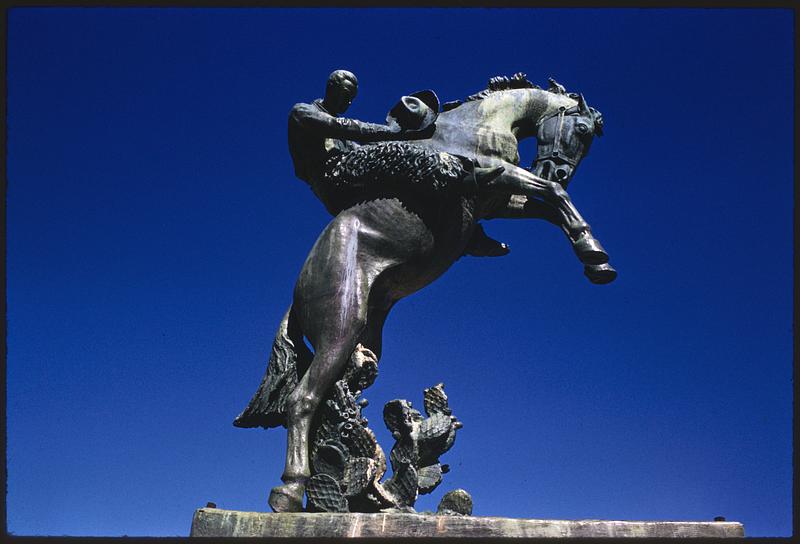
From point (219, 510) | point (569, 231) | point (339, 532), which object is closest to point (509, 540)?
point (339, 532)

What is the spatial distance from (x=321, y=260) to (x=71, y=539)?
2.73 m

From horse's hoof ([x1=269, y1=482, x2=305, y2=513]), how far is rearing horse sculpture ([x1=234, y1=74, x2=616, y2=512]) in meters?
0.05

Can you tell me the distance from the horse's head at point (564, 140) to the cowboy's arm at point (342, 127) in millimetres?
962

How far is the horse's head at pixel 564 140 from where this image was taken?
329 inches

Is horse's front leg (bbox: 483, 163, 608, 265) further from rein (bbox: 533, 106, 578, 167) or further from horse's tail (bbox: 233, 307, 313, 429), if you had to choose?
horse's tail (bbox: 233, 307, 313, 429)

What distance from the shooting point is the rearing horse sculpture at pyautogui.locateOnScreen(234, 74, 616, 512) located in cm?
765

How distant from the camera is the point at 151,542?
20.0 feet

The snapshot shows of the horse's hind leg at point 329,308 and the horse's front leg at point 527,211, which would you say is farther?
the horse's front leg at point 527,211

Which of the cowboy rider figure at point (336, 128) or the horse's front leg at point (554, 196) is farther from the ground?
the cowboy rider figure at point (336, 128)

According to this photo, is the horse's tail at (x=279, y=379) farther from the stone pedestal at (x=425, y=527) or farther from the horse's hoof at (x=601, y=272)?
the horse's hoof at (x=601, y=272)

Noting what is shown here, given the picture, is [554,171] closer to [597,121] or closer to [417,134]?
[597,121]

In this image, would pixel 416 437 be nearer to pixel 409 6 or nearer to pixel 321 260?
pixel 321 260

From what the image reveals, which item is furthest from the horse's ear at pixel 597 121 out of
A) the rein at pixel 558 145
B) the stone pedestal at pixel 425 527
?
the stone pedestal at pixel 425 527

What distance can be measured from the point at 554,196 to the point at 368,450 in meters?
2.27
